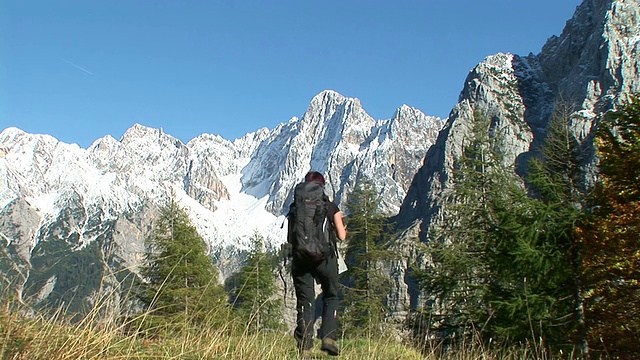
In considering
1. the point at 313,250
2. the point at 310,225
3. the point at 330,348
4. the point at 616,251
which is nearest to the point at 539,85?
the point at 616,251

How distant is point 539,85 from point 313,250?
162 meters

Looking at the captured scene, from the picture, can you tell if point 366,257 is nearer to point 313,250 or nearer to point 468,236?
point 468,236

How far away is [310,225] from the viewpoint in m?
5.69

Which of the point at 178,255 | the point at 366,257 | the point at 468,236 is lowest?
the point at 178,255

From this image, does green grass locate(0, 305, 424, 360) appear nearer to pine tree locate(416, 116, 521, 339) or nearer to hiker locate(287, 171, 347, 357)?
hiker locate(287, 171, 347, 357)

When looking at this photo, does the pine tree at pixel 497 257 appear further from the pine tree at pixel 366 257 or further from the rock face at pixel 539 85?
the rock face at pixel 539 85

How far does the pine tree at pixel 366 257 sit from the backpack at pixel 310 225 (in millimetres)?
16393

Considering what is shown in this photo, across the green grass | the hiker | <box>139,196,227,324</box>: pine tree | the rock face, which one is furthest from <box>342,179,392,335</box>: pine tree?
the rock face

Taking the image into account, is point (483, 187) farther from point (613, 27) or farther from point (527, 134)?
point (527, 134)

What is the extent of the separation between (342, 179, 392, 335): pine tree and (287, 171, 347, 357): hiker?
16.1 m

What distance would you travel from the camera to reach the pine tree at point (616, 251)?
11284 millimetres

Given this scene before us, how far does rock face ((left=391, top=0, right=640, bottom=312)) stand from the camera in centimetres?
11512

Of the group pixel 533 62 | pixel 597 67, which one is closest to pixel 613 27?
pixel 597 67

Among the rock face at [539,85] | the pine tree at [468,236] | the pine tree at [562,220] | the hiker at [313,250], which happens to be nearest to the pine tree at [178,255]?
the pine tree at [468,236]
